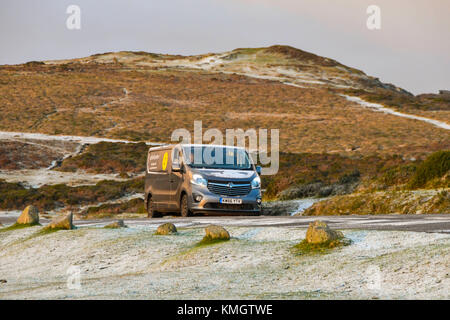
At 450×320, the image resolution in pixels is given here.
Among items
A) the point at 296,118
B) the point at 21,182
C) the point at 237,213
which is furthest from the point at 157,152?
the point at 296,118

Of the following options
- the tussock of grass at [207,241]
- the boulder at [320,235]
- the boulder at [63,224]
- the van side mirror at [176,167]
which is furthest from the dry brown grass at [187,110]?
the boulder at [320,235]

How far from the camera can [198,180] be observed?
18719mm

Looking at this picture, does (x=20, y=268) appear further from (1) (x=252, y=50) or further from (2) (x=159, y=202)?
(1) (x=252, y=50)

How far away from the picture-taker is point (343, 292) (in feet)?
27.1

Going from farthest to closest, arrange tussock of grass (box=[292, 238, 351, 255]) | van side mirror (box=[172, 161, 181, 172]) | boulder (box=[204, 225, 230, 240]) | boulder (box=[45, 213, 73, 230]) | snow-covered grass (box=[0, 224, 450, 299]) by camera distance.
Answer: van side mirror (box=[172, 161, 181, 172])
boulder (box=[45, 213, 73, 230])
boulder (box=[204, 225, 230, 240])
tussock of grass (box=[292, 238, 351, 255])
snow-covered grass (box=[0, 224, 450, 299])

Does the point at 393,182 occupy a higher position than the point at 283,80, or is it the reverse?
the point at 283,80

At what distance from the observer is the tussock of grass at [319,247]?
423 inches

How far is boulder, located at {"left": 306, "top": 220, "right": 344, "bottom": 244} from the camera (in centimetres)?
1096

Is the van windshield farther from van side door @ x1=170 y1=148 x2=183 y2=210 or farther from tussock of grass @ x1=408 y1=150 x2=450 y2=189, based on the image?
tussock of grass @ x1=408 y1=150 x2=450 y2=189

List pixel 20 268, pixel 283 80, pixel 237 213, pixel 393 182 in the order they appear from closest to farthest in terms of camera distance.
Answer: pixel 20 268, pixel 237 213, pixel 393 182, pixel 283 80

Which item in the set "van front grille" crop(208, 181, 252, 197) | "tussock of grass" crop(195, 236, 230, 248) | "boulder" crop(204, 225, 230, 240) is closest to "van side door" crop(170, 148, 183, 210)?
"van front grille" crop(208, 181, 252, 197)

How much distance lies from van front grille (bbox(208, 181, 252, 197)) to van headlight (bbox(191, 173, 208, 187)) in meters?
0.15

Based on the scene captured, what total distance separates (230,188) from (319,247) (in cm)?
831

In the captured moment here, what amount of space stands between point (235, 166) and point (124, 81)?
77.6 metres
